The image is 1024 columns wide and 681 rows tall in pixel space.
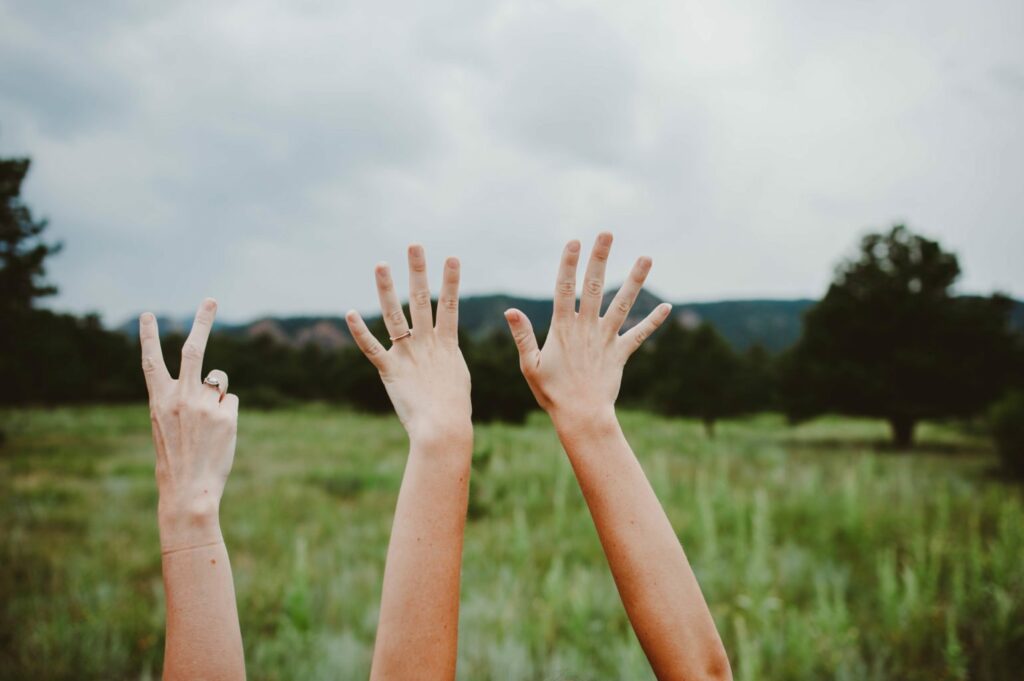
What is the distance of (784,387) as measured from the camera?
21.7 meters

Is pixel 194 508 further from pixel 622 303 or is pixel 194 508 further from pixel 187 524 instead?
pixel 622 303

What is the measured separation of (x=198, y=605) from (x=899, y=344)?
24.1 m

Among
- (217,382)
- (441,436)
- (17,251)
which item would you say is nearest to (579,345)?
(441,436)

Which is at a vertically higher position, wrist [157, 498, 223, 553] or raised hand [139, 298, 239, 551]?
raised hand [139, 298, 239, 551]

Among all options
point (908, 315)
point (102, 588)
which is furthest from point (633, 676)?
point (908, 315)

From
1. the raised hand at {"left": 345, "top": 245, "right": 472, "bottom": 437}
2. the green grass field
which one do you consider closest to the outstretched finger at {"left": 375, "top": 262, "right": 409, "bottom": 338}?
the raised hand at {"left": 345, "top": 245, "right": 472, "bottom": 437}

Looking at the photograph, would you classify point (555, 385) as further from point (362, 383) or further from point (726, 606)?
point (362, 383)

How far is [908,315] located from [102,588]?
77.6ft

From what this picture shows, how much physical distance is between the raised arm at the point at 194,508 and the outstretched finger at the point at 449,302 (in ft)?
1.77

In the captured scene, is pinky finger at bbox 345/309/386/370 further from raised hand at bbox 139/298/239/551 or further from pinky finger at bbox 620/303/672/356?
pinky finger at bbox 620/303/672/356

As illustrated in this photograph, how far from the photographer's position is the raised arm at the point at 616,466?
46.8 inches

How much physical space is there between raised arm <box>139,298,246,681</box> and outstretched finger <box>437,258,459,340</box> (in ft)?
1.77

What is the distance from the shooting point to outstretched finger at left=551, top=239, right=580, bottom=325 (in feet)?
4.66

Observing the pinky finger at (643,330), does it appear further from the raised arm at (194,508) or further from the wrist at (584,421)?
the raised arm at (194,508)
